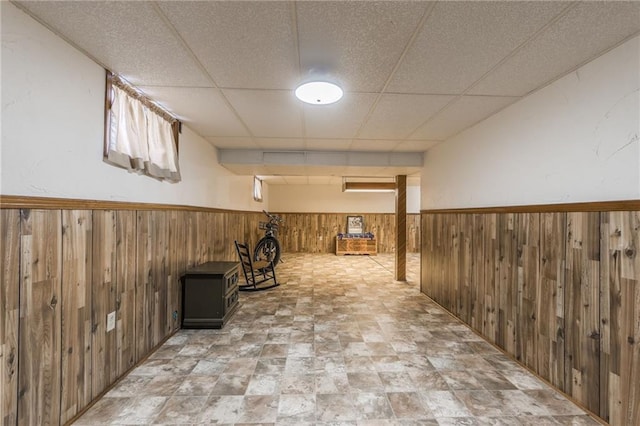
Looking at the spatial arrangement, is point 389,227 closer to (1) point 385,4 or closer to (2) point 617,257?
(2) point 617,257

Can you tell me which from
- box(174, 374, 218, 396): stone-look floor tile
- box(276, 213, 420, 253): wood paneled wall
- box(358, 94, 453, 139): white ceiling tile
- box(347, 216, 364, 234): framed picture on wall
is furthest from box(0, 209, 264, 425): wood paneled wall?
box(347, 216, 364, 234): framed picture on wall

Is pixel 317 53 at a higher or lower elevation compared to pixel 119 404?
higher

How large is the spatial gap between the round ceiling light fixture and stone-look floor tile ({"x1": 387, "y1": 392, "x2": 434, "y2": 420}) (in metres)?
2.26

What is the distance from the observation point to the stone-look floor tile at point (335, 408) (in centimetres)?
172

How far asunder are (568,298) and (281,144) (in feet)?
11.8

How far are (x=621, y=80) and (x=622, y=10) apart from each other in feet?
1.52

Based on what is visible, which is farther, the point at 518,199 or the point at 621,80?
the point at 518,199

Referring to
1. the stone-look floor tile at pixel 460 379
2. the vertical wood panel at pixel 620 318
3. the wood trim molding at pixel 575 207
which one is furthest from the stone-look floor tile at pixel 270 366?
the wood trim molding at pixel 575 207

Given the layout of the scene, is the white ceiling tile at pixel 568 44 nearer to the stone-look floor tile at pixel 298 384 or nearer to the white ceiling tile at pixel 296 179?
the stone-look floor tile at pixel 298 384

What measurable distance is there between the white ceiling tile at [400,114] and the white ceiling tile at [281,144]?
0.94 metres

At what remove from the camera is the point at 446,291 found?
12.4ft

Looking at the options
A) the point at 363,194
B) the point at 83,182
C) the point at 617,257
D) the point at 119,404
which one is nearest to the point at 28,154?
the point at 83,182

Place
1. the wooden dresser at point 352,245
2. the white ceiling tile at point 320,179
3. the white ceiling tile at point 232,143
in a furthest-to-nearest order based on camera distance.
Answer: the wooden dresser at point 352,245 < the white ceiling tile at point 320,179 < the white ceiling tile at point 232,143

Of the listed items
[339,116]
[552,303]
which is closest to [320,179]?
[339,116]
